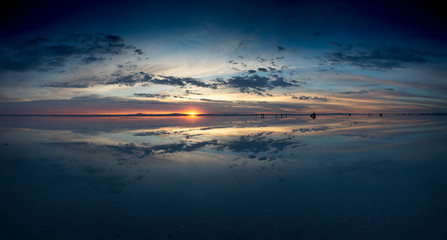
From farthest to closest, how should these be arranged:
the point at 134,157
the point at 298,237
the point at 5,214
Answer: the point at 134,157
the point at 5,214
the point at 298,237

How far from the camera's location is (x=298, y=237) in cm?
534

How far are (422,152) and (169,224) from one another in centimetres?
1629

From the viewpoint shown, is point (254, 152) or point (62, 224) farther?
point (254, 152)

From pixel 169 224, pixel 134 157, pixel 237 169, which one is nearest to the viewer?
pixel 169 224

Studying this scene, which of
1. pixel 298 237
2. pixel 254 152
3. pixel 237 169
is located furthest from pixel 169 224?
pixel 254 152

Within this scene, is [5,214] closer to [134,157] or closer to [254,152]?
[134,157]

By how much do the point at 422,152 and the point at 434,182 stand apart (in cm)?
765

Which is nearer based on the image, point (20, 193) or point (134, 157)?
point (20, 193)

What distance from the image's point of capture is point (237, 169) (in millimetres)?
11234

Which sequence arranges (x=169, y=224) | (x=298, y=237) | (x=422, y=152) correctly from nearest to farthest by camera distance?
(x=298, y=237), (x=169, y=224), (x=422, y=152)

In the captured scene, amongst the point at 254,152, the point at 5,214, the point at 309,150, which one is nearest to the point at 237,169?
the point at 254,152

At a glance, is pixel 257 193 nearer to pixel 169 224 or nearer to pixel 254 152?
pixel 169 224

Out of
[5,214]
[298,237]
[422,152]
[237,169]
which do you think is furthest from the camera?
[422,152]

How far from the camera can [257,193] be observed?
8.13m
